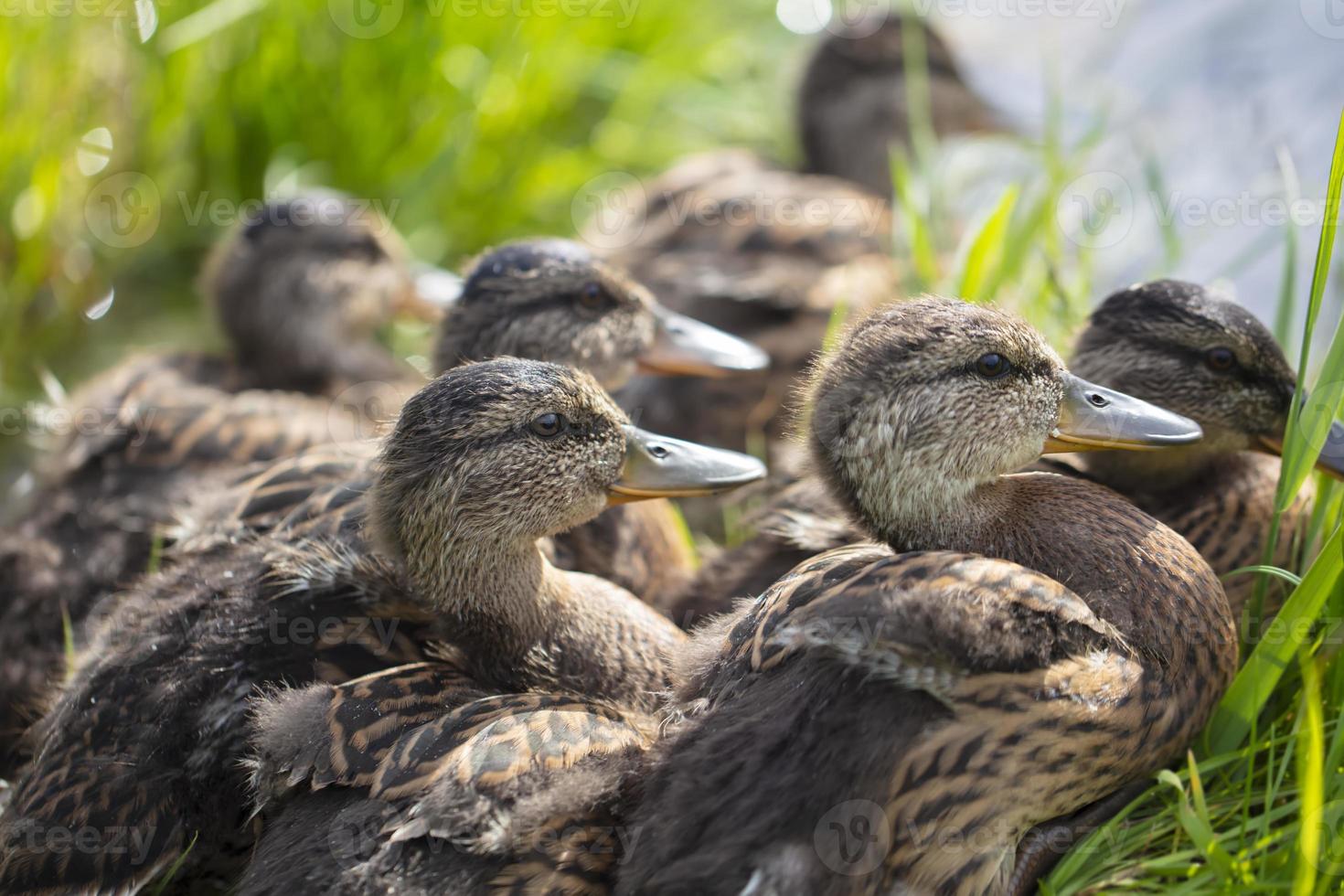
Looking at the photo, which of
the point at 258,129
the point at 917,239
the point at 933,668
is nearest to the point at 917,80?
the point at 917,239

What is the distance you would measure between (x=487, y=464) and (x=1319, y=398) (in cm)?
174

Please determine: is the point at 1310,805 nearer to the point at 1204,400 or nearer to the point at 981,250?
the point at 1204,400

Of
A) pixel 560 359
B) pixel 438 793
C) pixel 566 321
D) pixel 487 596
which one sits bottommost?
pixel 438 793

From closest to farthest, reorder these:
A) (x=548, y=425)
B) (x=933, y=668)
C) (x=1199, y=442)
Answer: (x=933, y=668), (x=548, y=425), (x=1199, y=442)

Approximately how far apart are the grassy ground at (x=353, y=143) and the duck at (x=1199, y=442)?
50 cm

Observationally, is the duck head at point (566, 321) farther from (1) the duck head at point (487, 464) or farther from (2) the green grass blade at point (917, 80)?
(2) the green grass blade at point (917, 80)

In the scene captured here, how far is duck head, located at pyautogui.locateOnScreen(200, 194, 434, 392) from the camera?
483cm

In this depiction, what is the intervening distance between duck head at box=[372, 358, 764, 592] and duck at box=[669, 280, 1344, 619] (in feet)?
1.75

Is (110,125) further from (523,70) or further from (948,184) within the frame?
(948,184)

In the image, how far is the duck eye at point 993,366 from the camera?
278 centimetres

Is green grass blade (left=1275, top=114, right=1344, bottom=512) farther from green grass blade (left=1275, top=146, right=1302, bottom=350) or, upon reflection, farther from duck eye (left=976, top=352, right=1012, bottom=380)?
green grass blade (left=1275, top=146, right=1302, bottom=350)

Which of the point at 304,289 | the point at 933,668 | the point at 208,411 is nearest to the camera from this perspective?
the point at 933,668

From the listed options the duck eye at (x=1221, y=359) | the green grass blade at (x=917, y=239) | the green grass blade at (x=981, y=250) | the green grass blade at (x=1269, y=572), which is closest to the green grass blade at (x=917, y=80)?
the green grass blade at (x=917, y=239)

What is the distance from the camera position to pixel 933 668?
2293 millimetres
